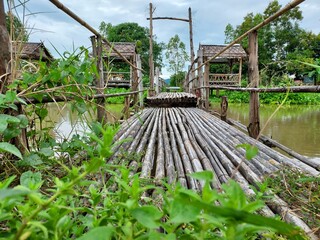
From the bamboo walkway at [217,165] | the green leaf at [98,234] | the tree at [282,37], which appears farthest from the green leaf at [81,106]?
the tree at [282,37]

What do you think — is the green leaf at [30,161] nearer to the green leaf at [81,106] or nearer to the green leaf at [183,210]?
the green leaf at [81,106]

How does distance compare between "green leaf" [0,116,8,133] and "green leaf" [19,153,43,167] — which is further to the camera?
"green leaf" [19,153,43,167]

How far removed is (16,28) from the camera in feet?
4.33

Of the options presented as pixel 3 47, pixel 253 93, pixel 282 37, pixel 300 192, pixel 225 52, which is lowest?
pixel 300 192

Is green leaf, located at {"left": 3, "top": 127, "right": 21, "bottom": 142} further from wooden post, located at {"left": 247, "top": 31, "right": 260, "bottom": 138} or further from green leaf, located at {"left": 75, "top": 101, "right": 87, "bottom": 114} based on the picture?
wooden post, located at {"left": 247, "top": 31, "right": 260, "bottom": 138}

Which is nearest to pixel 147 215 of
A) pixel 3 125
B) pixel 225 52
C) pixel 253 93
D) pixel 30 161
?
pixel 3 125

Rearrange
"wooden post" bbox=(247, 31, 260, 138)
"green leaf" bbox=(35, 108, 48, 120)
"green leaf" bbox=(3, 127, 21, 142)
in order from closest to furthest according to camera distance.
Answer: "green leaf" bbox=(3, 127, 21, 142)
"green leaf" bbox=(35, 108, 48, 120)
"wooden post" bbox=(247, 31, 260, 138)

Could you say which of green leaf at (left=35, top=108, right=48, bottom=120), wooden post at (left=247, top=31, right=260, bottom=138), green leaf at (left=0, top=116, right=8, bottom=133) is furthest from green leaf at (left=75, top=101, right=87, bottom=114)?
wooden post at (left=247, top=31, right=260, bottom=138)

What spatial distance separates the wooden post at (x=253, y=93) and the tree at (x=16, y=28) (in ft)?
7.24

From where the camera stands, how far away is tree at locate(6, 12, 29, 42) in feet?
4.07

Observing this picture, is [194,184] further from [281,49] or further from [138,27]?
[138,27]

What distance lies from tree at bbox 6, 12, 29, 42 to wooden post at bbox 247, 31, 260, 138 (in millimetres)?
2206

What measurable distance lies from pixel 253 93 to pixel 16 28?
7.41ft

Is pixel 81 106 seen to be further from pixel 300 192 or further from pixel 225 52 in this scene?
pixel 225 52
